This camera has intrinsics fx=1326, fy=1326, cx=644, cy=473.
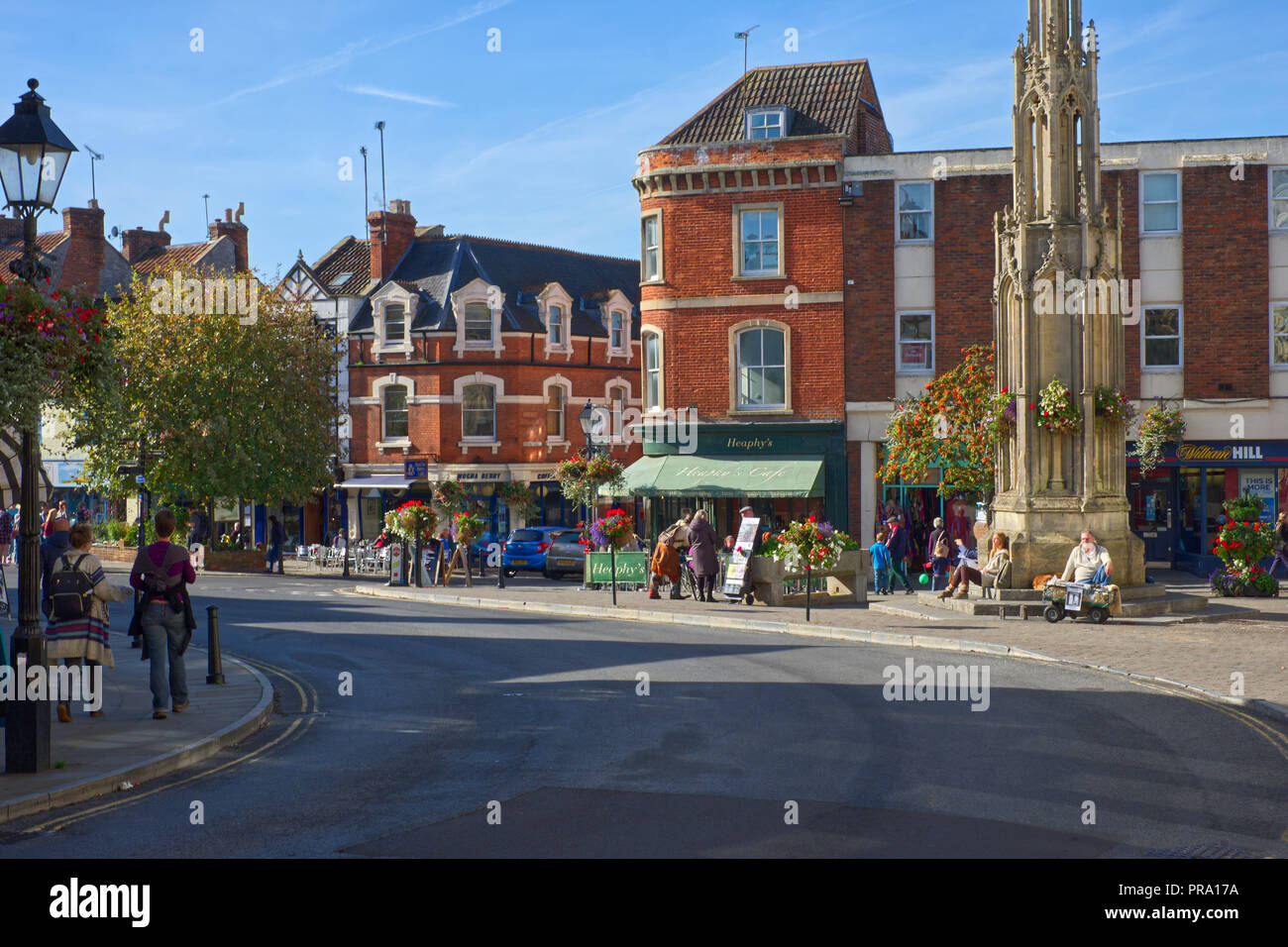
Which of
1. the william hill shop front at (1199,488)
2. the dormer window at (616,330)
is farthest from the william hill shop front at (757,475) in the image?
the dormer window at (616,330)

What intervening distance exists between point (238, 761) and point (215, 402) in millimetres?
29337

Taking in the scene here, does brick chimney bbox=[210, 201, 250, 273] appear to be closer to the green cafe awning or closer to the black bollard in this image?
the green cafe awning

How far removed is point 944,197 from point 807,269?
392 cm

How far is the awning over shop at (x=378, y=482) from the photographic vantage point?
1807 inches

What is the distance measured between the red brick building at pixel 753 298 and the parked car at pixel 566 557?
231 centimetres

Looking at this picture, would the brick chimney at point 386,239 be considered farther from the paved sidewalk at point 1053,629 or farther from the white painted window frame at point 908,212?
the paved sidewalk at point 1053,629

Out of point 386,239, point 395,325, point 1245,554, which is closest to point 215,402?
point 395,325

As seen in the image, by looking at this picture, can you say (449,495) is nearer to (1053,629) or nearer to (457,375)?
(457,375)

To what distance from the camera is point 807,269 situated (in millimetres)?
35000

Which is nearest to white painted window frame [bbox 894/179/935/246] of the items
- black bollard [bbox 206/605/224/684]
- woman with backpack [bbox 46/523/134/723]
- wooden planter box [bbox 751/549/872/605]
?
wooden planter box [bbox 751/549/872/605]

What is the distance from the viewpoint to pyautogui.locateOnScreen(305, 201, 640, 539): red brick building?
4647 cm

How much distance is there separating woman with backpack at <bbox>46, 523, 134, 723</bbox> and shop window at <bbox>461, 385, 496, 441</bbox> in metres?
34.1
